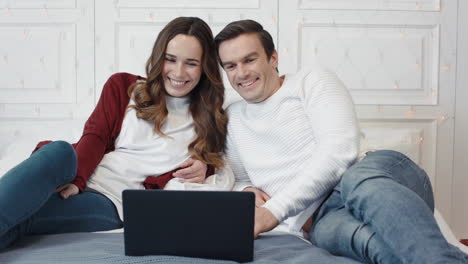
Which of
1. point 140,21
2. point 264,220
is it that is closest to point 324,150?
point 264,220

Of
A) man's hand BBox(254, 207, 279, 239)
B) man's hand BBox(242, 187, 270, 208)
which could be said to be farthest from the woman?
man's hand BBox(254, 207, 279, 239)

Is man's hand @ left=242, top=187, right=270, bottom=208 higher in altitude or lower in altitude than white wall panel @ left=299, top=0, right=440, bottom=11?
lower

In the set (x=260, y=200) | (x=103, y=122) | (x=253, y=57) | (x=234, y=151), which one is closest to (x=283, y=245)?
(x=260, y=200)

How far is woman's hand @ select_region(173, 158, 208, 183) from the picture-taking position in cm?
160

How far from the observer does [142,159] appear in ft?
5.44

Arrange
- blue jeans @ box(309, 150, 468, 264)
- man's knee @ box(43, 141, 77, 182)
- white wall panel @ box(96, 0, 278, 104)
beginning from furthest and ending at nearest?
white wall panel @ box(96, 0, 278, 104)
man's knee @ box(43, 141, 77, 182)
blue jeans @ box(309, 150, 468, 264)

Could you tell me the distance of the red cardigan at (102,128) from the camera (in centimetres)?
153

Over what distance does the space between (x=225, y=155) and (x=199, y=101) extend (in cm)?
22

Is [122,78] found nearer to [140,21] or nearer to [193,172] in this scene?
[193,172]

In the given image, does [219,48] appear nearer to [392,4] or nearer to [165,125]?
[165,125]

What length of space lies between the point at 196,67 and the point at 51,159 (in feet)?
2.01

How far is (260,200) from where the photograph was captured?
155cm

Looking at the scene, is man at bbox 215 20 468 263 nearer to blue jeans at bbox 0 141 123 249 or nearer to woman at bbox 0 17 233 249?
woman at bbox 0 17 233 249

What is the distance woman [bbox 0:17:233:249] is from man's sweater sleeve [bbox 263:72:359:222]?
0.32 meters
